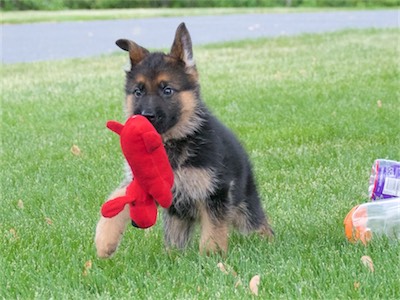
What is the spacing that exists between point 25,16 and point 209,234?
76.3 ft

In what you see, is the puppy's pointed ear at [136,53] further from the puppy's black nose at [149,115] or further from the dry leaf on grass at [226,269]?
the dry leaf on grass at [226,269]

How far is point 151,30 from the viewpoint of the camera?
22.2 metres

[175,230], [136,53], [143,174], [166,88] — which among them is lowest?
[175,230]

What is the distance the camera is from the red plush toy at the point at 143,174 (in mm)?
4059

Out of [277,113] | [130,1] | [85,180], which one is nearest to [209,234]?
[85,180]

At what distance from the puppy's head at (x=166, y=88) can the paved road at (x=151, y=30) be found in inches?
490

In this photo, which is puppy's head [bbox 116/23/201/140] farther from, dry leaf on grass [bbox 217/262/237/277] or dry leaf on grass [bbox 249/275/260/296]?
dry leaf on grass [bbox 249/275/260/296]

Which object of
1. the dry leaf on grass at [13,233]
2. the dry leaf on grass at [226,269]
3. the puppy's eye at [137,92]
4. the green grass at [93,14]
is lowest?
the green grass at [93,14]

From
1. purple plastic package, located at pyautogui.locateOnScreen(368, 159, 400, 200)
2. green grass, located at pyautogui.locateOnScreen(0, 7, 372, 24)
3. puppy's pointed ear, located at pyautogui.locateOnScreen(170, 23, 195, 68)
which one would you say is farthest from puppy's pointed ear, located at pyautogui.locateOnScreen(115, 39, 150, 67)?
green grass, located at pyautogui.locateOnScreen(0, 7, 372, 24)

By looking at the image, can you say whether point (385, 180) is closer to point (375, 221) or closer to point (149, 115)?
point (375, 221)

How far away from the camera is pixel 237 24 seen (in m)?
24.2

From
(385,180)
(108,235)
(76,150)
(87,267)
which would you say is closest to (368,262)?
(385,180)

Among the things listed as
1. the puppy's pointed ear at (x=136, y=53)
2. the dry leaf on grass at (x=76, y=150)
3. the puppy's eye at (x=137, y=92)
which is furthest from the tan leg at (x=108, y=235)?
the dry leaf on grass at (x=76, y=150)

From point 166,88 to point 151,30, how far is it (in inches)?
715
